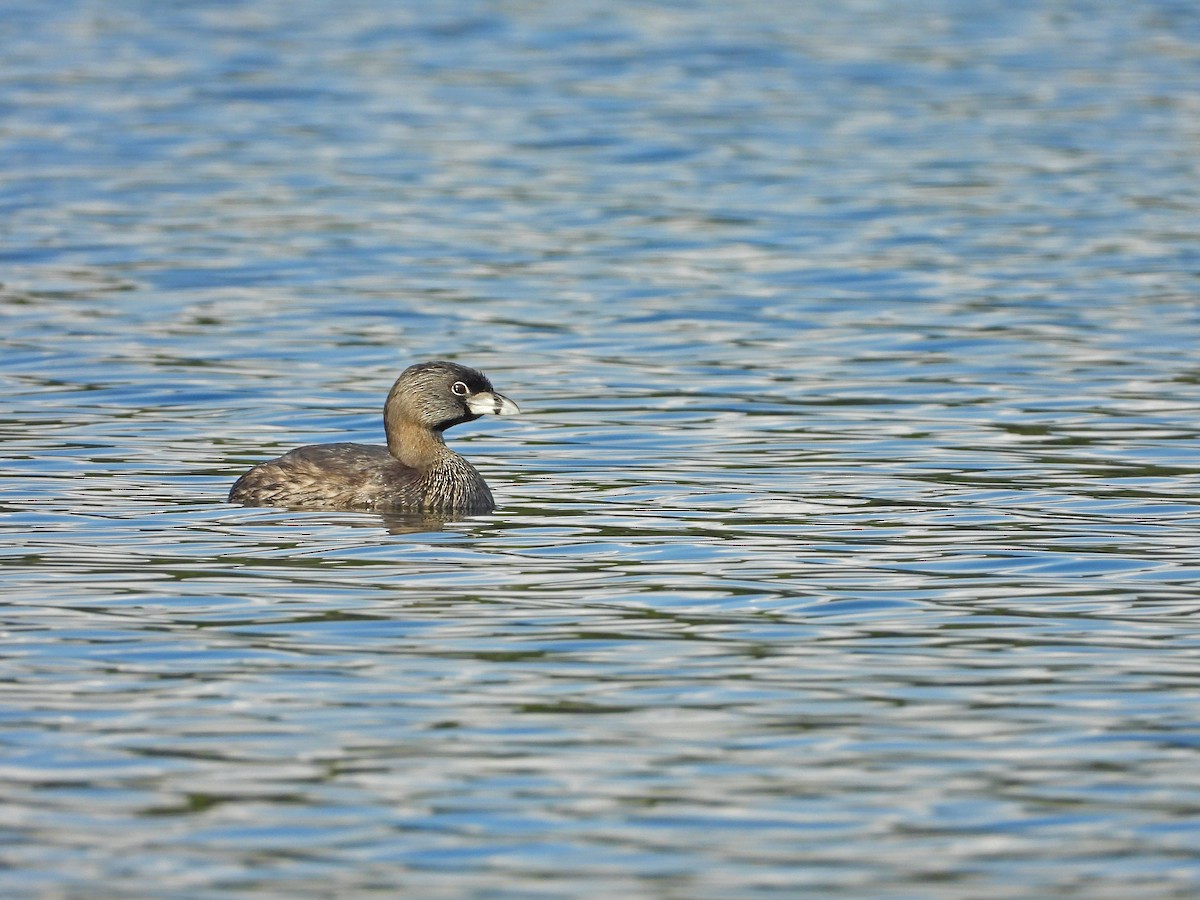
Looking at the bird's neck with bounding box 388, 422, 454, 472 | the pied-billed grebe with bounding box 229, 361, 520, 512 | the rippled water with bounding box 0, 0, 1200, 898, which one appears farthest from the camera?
the bird's neck with bounding box 388, 422, 454, 472

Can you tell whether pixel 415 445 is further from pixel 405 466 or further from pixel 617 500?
pixel 617 500

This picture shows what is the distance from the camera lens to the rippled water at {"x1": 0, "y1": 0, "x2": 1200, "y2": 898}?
8.21 m

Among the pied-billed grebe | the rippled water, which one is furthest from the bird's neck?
the rippled water

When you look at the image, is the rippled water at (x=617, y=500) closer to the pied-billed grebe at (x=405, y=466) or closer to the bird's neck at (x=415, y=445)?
the pied-billed grebe at (x=405, y=466)

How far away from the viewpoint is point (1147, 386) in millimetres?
17719

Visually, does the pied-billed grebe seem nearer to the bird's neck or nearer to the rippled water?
the bird's neck

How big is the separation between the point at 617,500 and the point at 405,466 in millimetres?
1307

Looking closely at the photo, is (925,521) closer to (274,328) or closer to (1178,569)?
(1178,569)

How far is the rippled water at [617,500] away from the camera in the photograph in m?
8.21

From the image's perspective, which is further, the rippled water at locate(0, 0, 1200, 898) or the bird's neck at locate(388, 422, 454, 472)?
the bird's neck at locate(388, 422, 454, 472)

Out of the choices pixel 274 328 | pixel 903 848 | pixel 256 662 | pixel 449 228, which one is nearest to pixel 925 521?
pixel 256 662

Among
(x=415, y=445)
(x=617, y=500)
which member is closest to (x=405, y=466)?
(x=415, y=445)

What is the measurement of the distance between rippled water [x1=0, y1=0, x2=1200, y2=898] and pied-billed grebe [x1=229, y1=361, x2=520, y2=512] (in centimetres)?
22

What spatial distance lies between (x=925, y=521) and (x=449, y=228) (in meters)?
13.6
